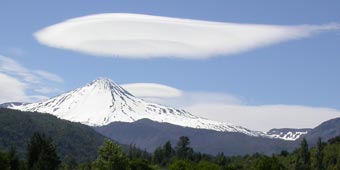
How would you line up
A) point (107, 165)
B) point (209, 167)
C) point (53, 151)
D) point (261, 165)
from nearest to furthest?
point (107, 165) → point (53, 151) → point (261, 165) → point (209, 167)

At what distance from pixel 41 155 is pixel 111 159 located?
77.1 ft

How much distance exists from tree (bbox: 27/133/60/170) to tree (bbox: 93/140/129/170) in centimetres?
1647

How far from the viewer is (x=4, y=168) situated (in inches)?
5399

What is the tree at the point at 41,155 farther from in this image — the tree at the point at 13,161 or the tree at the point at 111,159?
the tree at the point at 111,159

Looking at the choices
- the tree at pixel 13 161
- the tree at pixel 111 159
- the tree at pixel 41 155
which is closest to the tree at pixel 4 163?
the tree at pixel 13 161

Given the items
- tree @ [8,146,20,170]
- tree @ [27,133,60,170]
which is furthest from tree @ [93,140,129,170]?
tree @ [8,146,20,170]

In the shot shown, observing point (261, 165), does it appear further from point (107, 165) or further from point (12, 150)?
point (12, 150)

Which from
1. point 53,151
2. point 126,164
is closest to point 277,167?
point 126,164

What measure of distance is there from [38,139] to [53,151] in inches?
190

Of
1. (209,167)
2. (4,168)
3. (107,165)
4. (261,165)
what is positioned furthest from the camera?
(209,167)

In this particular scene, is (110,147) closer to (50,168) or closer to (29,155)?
(50,168)

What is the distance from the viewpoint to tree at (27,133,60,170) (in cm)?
14175

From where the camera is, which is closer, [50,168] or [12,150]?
[50,168]

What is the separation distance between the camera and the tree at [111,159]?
423 ft
